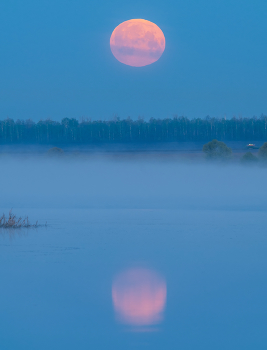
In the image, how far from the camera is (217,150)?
2988 centimetres

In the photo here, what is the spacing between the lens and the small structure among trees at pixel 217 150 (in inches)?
1158

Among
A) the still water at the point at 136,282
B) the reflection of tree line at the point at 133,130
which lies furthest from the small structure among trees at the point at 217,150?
the still water at the point at 136,282

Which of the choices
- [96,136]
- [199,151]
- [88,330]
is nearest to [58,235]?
[88,330]

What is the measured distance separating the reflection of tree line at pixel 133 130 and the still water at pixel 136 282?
2177 centimetres

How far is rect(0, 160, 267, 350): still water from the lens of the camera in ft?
11.5

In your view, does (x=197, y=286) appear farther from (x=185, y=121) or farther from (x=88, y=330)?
(x=185, y=121)

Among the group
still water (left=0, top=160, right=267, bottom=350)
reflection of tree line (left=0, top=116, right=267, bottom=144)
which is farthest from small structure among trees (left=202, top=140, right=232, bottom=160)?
still water (left=0, top=160, right=267, bottom=350)

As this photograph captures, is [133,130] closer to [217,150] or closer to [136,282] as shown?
[217,150]

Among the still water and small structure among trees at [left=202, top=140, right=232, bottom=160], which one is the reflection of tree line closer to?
small structure among trees at [left=202, top=140, right=232, bottom=160]

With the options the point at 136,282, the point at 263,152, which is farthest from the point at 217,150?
the point at 136,282

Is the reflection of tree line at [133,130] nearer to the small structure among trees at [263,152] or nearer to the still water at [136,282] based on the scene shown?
the small structure among trees at [263,152]

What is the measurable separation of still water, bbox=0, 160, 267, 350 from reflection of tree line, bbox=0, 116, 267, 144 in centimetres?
2177

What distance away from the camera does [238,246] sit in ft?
22.5

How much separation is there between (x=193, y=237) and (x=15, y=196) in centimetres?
1222
